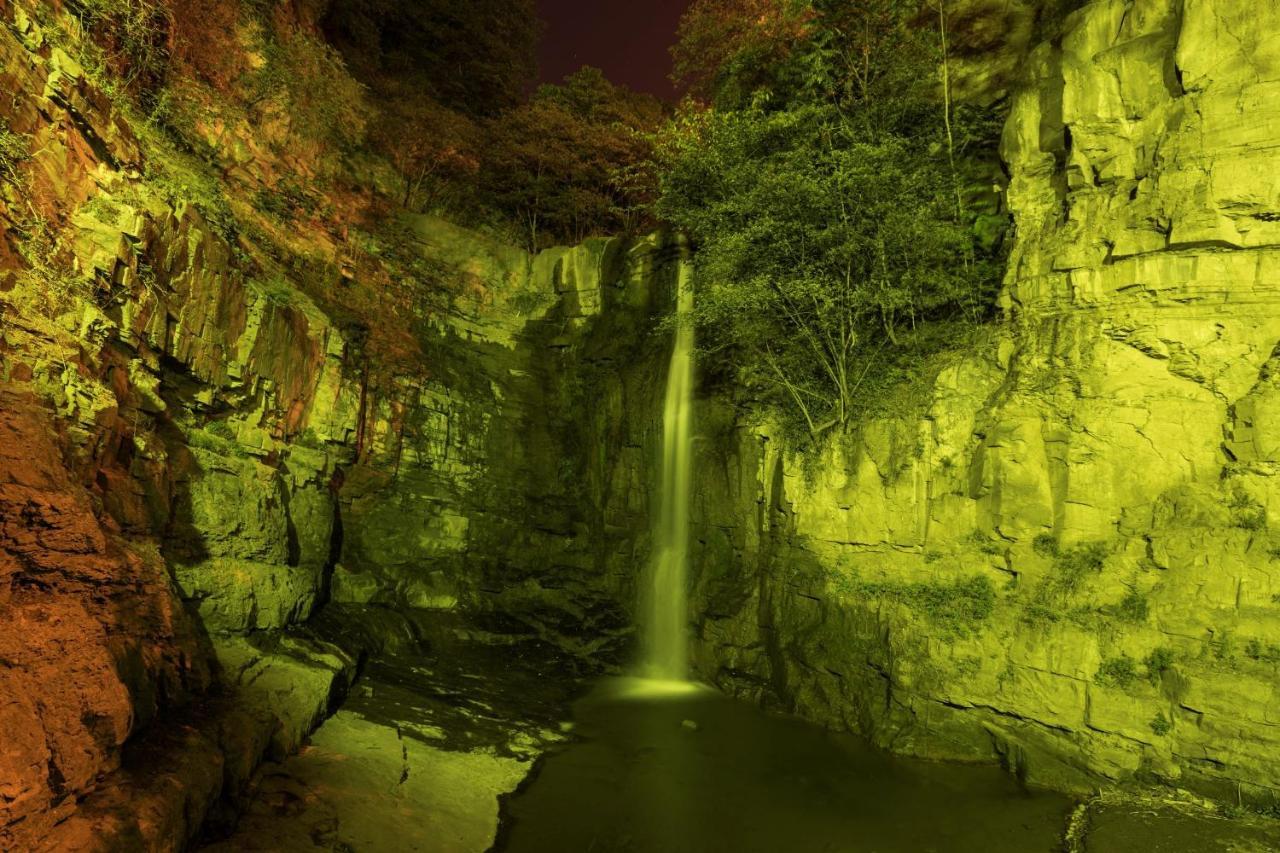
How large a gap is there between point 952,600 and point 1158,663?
8.02ft

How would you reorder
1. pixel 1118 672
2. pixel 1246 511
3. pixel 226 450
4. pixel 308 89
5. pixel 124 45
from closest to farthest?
1. pixel 1246 511
2. pixel 1118 672
3. pixel 124 45
4. pixel 226 450
5. pixel 308 89

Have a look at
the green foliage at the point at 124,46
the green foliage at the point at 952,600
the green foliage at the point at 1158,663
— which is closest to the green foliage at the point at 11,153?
the green foliage at the point at 124,46

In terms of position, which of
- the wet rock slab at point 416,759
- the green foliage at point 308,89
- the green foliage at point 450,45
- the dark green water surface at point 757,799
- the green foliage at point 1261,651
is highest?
the green foliage at point 450,45

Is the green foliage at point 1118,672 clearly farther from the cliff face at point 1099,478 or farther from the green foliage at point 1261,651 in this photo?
the green foliage at point 1261,651

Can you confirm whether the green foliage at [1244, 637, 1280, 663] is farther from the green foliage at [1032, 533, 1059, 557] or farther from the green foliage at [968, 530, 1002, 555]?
the green foliage at [968, 530, 1002, 555]

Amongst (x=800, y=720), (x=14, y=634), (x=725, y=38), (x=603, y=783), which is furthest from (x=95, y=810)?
(x=725, y=38)

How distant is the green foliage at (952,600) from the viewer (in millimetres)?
9547

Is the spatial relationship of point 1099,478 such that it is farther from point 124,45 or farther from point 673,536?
point 124,45

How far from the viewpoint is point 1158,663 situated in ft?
26.5

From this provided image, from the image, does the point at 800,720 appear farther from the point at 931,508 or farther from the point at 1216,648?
the point at 1216,648

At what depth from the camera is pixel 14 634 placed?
4.18 m

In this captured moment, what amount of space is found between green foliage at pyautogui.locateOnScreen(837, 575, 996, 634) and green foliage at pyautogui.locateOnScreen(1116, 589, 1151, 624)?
59.3 inches

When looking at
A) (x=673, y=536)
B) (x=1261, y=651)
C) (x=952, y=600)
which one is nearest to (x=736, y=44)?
(x=673, y=536)

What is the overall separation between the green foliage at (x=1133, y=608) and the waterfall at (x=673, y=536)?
754 cm
